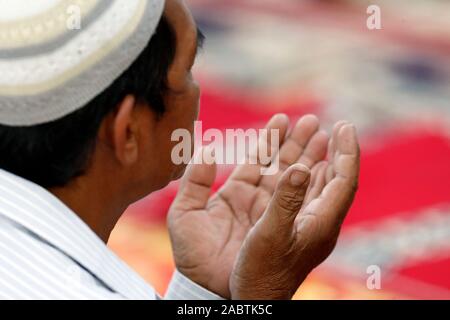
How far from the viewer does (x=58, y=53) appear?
46.9 inches

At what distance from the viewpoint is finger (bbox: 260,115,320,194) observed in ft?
5.51

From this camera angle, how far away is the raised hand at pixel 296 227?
1.31m

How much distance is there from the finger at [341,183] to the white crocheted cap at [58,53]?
413 millimetres

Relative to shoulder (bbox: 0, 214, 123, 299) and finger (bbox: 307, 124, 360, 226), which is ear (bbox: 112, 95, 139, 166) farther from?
finger (bbox: 307, 124, 360, 226)

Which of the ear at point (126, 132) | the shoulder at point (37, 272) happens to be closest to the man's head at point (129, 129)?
the ear at point (126, 132)

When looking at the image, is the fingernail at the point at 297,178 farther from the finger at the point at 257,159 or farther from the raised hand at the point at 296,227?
the finger at the point at 257,159

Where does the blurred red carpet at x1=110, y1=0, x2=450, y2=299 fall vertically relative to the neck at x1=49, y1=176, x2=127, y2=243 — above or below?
above

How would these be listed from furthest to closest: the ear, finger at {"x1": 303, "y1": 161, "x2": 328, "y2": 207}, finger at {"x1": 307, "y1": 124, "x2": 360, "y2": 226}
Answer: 1. finger at {"x1": 303, "y1": 161, "x2": 328, "y2": 207}
2. finger at {"x1": 307, "y1": 124, "x2": 360, "y2": 226}
3. the ear

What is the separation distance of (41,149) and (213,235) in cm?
43

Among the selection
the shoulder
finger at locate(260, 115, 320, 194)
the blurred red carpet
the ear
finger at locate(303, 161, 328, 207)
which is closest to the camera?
the shoulder

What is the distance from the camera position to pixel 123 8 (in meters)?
1.23

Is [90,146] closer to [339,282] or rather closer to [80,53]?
[80,53]

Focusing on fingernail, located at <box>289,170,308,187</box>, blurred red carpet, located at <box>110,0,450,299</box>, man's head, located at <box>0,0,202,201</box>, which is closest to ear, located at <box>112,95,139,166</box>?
man's head, located at <box>0,0,202,201</box>

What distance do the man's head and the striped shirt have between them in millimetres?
44
